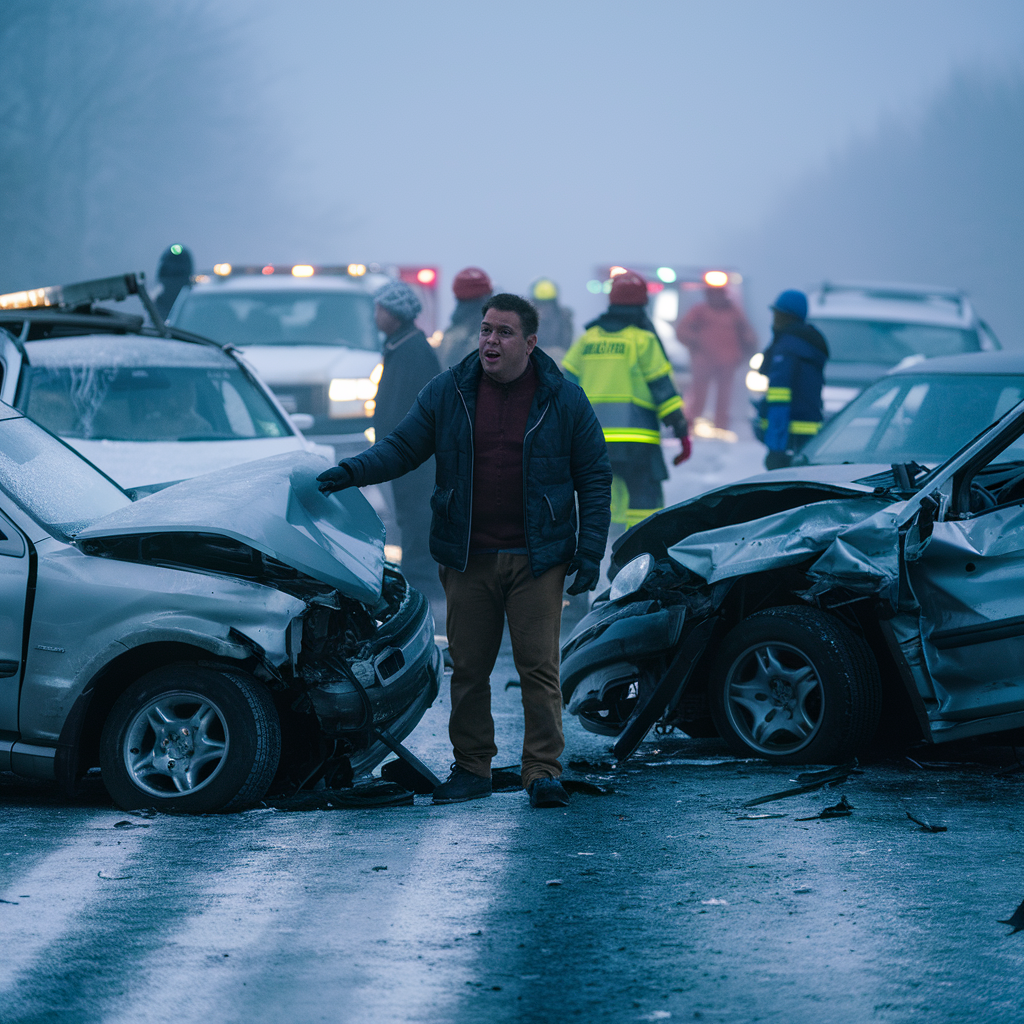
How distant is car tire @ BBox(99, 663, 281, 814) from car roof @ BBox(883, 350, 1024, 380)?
4367 mm

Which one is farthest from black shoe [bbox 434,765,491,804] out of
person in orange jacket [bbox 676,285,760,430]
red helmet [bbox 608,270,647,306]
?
person in orange jacket [bbox 676,285,760,430]

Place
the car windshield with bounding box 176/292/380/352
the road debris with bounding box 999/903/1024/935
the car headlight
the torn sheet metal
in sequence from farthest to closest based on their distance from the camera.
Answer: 1. the car windshield with bounding box 176/292/380/352
2. the car headlight
3. the torn sheet metal
4. the road debris with bounding box 999/903/1024/935

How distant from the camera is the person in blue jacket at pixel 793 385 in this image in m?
10.3

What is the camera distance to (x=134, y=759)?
509 cm

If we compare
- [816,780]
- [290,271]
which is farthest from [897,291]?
[816,780]

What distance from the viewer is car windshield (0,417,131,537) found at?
548 cm

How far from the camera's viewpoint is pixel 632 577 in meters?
6.04

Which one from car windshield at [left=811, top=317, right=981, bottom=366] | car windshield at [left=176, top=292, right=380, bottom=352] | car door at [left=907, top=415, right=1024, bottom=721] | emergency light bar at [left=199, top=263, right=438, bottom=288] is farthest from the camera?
car windshield at [left=811, top=317, right=981, bottom=366]

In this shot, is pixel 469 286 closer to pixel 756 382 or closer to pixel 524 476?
pixel 756 382

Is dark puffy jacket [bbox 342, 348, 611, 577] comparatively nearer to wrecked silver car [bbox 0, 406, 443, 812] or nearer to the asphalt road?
wrecked silver car [bbox 0, 406, 443, 812]

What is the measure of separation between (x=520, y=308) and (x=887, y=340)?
36.3ft

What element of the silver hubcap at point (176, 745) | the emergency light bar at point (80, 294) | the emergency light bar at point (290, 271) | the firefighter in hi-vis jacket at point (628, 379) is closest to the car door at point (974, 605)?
the silver hubcap at point (176, 745)

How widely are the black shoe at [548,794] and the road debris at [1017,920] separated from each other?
5.54 ft

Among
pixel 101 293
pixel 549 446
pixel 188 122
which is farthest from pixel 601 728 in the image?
pixel 188 122
